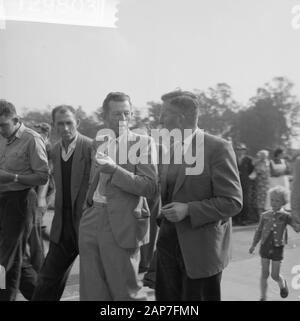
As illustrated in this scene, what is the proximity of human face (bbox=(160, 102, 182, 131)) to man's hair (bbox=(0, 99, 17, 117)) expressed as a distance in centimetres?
100

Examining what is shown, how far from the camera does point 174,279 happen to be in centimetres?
209

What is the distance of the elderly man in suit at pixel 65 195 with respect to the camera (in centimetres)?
250

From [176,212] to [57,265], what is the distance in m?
0.98

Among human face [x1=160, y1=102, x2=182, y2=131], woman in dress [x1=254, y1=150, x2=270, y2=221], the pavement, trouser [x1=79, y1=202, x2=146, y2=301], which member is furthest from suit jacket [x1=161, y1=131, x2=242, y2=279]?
woman in dress [x1=254, y1=150, x2=270, y2=221]

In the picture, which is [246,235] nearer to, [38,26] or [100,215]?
[100,215]

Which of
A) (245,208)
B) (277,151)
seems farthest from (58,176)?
(245,208)

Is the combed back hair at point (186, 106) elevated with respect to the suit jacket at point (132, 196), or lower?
elevated

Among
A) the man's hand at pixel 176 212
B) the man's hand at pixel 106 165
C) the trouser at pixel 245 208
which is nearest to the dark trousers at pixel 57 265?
the man's hand at pixel 106 165

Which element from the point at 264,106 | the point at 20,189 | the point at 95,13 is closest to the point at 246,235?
the point at 264,106

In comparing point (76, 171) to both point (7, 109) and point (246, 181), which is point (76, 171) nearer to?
point (7, 109)

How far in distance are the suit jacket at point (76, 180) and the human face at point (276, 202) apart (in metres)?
1.19

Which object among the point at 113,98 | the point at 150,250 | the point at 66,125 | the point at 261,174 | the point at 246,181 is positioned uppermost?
the point at 113,98

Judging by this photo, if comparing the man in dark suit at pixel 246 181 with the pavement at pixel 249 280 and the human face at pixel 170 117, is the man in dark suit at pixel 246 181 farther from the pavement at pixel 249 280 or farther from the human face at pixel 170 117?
the human face at pixel 170 117

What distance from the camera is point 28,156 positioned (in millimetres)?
2703
